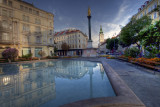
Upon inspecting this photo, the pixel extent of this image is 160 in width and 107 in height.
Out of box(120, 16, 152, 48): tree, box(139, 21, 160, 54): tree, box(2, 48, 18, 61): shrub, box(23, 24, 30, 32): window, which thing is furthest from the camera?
box(23, 24, 30, 32): window

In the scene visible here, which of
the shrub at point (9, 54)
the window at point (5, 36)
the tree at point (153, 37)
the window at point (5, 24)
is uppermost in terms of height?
the window at point (5, 24)

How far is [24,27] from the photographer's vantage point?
26.2 meters

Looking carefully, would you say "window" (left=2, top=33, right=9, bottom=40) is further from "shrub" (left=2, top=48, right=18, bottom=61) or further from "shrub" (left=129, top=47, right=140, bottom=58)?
"shrub" (left=129, top=47, right=140, bottom=58)

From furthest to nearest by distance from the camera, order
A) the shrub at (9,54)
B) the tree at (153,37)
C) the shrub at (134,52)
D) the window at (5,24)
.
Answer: the window at (5,24) → the shrub at (9,54) → the shrub at (134,52) → the tree at (153,37)

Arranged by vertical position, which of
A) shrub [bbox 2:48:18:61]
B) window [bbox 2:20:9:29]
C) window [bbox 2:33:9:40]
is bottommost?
shrub [bbox 2:48:18:61]

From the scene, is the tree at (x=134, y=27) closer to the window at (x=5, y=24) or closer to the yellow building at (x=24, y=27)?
the yellow building at (x=24, y=27)

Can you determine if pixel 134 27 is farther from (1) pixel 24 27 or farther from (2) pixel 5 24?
(2) pixel 5 24

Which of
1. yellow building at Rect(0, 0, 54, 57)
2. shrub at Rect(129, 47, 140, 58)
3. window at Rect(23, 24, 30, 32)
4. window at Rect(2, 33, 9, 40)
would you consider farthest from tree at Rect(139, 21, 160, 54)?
window at Rect(2, 33, 9, 40)

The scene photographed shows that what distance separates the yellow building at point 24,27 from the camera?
74.7 ft

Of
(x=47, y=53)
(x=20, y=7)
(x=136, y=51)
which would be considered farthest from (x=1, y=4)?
(x=136, y=51)

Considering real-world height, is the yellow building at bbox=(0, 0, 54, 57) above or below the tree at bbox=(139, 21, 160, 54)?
above

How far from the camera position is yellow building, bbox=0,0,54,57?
897 inches

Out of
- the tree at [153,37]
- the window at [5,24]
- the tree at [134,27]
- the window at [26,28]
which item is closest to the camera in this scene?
the tree at [153,37]

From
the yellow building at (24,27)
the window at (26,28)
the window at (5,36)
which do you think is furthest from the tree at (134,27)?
the window at (5,36)
